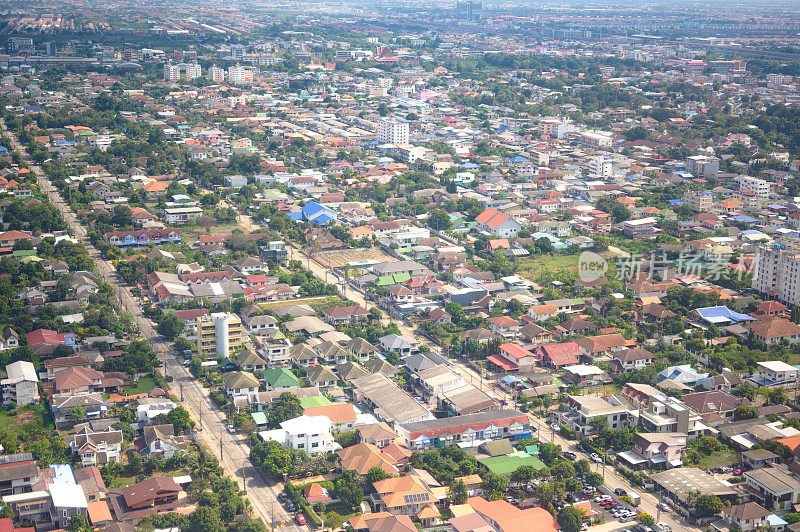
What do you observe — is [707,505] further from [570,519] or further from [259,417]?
[259,417]

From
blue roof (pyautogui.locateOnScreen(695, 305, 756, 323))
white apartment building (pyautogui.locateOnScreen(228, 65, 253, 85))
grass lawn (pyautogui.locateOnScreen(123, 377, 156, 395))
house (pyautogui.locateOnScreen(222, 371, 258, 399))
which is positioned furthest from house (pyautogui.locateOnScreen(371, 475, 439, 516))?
white apartment building (pyautogui.locateOnScreen(228, 65, 253, 85))

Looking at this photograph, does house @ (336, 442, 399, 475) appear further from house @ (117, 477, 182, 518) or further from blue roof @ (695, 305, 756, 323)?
blue roof @ (695, 305, 756, 323)

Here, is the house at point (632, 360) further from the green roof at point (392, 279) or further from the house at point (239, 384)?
the house at point (239, 384)

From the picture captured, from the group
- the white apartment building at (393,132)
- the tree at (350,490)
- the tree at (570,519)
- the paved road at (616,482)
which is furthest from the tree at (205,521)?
the white apartment building at (393,132)

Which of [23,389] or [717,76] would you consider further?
[717,76]

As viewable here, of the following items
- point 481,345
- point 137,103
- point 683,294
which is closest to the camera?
point 481,345

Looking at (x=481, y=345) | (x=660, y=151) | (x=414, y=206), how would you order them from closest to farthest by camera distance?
(x=481, y=345) < (x=414, y=206) < (x=660, y=151)

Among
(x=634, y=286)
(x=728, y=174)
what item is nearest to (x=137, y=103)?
(x=728, y=174)

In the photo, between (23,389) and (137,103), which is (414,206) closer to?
(23,389)
